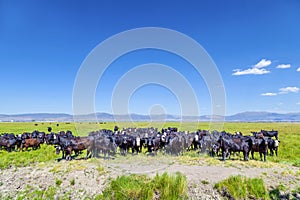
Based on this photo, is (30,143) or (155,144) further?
(30,143)

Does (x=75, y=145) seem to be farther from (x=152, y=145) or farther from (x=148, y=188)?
(x=148, y=188)

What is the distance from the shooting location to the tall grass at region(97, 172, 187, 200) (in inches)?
404

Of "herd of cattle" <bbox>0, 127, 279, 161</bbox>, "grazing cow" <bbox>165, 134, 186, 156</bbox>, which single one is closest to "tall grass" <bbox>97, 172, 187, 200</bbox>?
"herd of cattle" <bbox>0, 127, 279, 161</bbox>

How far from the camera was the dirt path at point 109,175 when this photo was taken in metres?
10.9

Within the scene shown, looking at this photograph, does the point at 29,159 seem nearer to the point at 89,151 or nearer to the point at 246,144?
the point at 89,151

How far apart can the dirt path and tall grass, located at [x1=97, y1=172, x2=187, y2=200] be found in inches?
18.5

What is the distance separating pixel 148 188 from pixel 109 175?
2551 mm

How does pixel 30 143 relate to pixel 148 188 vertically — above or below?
above

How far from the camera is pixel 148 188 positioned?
34.4 ft

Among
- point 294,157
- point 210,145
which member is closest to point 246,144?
point 210,145

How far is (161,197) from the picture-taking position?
10.3 m

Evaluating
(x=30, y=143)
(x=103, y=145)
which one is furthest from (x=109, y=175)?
(x=30, y=143)

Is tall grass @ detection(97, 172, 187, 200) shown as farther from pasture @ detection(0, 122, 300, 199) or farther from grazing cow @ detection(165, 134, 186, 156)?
grazing cow @ detection(165, 134, 186, 156)

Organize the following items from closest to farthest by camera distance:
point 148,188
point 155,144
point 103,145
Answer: point 148,188 < point 103,145 < point 155,144
